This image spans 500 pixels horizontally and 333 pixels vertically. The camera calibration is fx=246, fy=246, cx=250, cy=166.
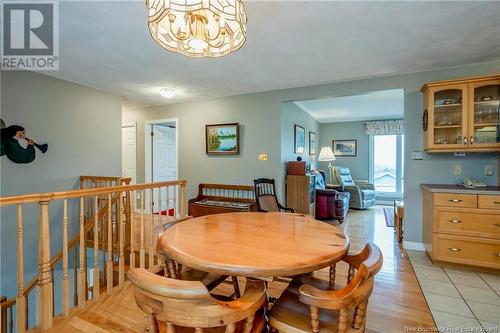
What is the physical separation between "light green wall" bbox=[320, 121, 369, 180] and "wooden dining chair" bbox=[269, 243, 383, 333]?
6348 mm

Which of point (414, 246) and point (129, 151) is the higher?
point (129, 151)

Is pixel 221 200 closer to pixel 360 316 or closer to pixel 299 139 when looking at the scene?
pixel 299 139

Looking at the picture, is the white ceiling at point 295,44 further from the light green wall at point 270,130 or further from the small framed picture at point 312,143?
the small framed picture at point 312,143

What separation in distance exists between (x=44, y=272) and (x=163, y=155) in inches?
162

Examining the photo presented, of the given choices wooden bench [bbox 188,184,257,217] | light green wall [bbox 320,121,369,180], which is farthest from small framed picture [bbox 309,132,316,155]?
wooden bench [bbox 188,184,257,217]

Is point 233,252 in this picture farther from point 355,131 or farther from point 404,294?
point 355,131

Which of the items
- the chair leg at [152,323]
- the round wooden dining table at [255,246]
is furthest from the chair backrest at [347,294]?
the chair leg at [152,323]

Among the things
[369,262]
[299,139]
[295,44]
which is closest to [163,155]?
[299,139]

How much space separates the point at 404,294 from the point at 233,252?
1.91 meters

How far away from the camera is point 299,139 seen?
17.1 ft

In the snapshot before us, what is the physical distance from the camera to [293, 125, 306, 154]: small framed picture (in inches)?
194

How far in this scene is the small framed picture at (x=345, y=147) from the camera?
7.20 metres

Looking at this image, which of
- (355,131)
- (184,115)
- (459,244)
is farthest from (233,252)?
(355,131)

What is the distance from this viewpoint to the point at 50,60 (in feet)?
9.52
